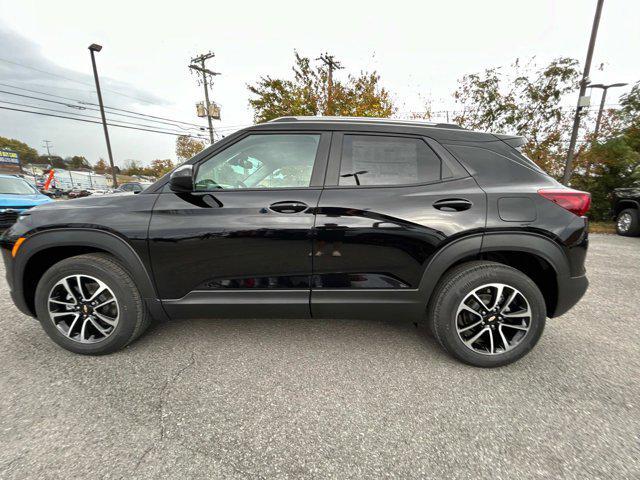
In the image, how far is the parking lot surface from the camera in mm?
1437

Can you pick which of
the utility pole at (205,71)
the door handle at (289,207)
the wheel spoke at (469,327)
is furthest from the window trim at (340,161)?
the utility pole at (205,71)

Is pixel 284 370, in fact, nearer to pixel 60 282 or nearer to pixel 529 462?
pixel 529 462

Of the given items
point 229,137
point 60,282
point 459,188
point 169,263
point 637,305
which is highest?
point 229,137

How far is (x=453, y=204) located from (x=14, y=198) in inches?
342

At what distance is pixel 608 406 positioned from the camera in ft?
5.96

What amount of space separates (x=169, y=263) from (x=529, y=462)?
8.15ft

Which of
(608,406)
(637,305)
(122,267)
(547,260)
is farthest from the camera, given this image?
(637,305)

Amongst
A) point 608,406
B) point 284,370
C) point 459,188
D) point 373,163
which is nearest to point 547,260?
point 459,188

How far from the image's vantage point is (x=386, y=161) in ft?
7.12

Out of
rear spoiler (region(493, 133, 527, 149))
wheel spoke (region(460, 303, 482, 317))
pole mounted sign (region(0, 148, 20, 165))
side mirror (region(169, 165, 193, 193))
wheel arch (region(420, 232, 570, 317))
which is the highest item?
pole mounted sign (region(0, 148, 20, 165))

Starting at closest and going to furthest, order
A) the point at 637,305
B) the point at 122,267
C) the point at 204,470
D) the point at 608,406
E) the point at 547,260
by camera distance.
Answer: the point at 204,470
the point at 608,406
the point at 547,260
the point at 122,267
the point at 637,305

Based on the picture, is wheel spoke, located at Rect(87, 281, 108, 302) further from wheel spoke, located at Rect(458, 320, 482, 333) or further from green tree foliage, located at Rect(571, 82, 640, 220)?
green tree foliage, located at Rect(571, 82, 640, 220)

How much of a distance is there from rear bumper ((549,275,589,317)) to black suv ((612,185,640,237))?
28.7ft

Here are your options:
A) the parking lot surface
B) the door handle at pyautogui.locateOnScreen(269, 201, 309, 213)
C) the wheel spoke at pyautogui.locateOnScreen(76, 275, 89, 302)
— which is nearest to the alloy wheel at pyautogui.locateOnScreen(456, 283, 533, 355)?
the parking lot surface
